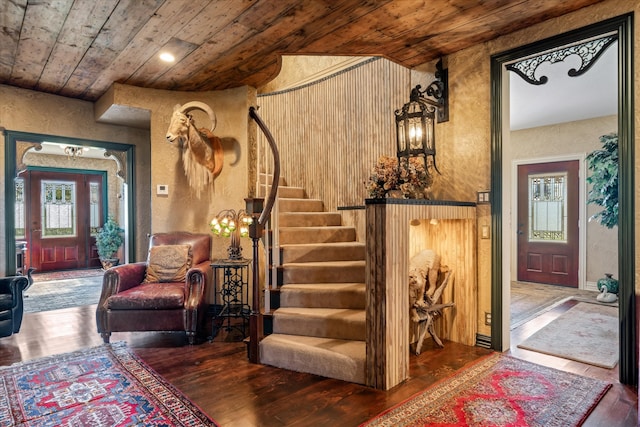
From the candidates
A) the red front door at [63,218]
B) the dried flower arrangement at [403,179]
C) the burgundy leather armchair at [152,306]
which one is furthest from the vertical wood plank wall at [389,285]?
the red front door at [63,218]

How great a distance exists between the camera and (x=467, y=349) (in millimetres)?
3268

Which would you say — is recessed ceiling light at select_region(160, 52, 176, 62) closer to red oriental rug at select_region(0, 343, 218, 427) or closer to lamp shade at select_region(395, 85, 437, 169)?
lamp shade at select_region(395, 85, 437, 169)

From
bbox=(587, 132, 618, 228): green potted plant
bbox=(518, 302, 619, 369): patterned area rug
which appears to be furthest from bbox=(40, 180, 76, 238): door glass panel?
bbox=(587, 132, 618, 228): green potted plant

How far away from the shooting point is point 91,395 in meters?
2.45

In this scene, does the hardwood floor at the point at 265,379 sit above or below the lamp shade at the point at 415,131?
below

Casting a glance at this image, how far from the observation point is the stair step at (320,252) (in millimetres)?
3766

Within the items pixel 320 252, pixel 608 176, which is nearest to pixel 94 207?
pixel 320 252

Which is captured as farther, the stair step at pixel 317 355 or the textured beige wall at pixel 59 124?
the textured beige wall at pixel 59 124

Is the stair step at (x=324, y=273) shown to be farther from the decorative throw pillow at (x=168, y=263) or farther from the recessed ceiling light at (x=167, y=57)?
the recessed ceiling light at (x=167, y=57)

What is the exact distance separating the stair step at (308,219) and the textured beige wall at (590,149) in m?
4.22

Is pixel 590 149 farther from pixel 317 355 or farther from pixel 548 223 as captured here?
pixel 317 355

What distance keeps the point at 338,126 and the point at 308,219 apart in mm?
1335

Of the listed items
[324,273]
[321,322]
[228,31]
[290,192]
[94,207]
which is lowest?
[321,322]

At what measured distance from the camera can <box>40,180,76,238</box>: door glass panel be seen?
8344 mm
